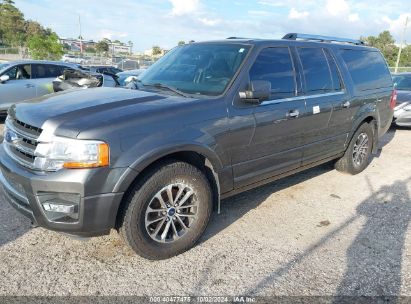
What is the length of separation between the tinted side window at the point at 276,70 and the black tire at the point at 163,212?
4.04ft

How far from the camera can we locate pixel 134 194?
2.97 m

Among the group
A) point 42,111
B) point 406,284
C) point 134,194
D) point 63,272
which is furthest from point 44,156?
point 406,284

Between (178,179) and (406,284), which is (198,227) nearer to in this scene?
(178,179)

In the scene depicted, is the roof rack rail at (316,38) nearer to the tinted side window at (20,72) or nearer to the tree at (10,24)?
the tinted side window at (20,72)

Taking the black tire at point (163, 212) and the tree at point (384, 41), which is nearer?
the black tire at point (163, 212)

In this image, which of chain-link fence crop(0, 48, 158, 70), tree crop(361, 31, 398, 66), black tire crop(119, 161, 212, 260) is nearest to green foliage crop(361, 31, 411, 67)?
tree crop(361, 31, 398, 66)

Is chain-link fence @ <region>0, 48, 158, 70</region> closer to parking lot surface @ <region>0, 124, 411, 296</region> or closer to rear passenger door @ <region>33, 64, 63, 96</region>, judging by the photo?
rear passenger door @ <region>33, 64, 63, 96</region>

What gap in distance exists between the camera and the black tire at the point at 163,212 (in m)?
3.00

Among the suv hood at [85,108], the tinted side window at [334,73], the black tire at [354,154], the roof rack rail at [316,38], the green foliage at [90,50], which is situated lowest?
the black tire at [354,154]

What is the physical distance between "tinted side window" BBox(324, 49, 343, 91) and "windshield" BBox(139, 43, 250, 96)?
4.82 feet

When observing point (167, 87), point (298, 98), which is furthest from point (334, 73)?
point (167, 87)

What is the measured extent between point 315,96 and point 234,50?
3.90 feet

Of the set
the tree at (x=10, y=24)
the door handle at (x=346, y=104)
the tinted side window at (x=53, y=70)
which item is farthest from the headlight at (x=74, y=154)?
the tree at (x=10, y=24)

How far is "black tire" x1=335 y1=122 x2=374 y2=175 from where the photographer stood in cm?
552
